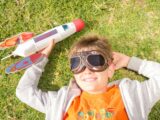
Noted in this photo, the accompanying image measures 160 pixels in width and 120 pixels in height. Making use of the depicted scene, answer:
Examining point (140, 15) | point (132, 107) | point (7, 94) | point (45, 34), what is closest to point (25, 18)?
point (45, 34)

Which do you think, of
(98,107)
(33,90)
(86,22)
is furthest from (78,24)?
(98,107)

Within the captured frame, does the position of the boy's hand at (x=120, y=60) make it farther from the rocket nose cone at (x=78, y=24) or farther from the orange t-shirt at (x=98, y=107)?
the rocket nose cone at (x=78, y=24)

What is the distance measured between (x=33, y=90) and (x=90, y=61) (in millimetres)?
807

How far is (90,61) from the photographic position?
461cm

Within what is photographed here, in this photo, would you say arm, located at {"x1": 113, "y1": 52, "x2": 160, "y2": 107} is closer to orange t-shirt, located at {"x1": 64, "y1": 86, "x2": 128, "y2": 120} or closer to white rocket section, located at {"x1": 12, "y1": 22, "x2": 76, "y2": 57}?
orange t-shirt, located at {"x1": 64, "y1": 86, "x2": 128, "y2": 120}

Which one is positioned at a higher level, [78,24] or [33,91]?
[78,24]

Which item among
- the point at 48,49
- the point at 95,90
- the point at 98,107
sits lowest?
the point at 98,107

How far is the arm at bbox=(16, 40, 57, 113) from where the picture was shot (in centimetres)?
496

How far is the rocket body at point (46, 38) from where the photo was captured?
512cm

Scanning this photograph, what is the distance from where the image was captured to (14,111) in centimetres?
527

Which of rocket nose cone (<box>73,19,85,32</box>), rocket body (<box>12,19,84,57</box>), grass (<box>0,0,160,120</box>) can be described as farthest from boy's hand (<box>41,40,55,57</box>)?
rocket nose cone (<box>73,19,85,32</box>)

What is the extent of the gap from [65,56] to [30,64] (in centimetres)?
47

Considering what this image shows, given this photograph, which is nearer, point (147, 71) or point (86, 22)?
point (147, 71)

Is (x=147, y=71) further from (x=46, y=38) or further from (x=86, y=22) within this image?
(x=46, y=38)
